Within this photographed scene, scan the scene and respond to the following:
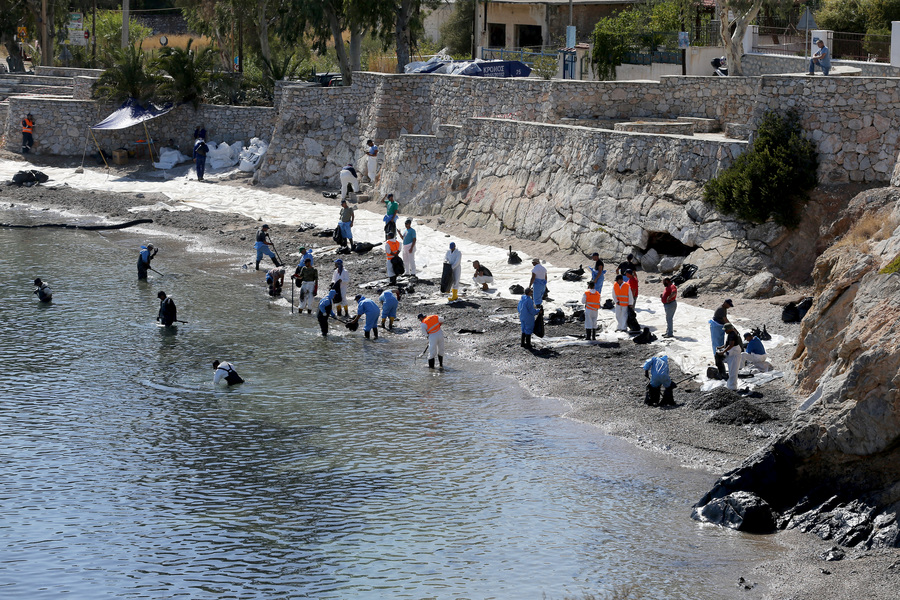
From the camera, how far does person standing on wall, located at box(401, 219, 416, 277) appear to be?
25031mm

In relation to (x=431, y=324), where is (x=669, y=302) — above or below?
above

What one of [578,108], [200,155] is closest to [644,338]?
[578,108]

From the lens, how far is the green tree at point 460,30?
53781 mm

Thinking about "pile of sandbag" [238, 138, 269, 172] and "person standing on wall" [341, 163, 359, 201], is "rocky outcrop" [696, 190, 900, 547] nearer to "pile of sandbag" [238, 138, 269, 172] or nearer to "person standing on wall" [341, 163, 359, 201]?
"person standing on wall" [341, 163, 359, 201]

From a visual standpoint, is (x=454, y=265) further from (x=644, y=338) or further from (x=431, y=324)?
(x=644, y=338)

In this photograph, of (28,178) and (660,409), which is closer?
(660,409)

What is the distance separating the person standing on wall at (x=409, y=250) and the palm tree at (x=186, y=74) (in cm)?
1925

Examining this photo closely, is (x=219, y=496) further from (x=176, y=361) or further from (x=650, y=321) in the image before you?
(x=650, y=321)

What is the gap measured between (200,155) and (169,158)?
2.95 metres

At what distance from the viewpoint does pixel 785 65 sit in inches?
1214

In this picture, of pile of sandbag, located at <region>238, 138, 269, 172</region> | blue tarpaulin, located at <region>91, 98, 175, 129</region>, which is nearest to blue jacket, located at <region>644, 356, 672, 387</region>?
pile of sandbag, located at <region>238, 138, 269, 172</region>

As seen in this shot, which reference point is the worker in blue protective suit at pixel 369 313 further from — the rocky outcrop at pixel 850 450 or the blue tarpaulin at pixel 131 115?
the blue tarpaulin at pixel 131 115

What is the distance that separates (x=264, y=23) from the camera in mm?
44281

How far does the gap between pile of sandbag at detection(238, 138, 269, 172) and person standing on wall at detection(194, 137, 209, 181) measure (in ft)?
4.55
